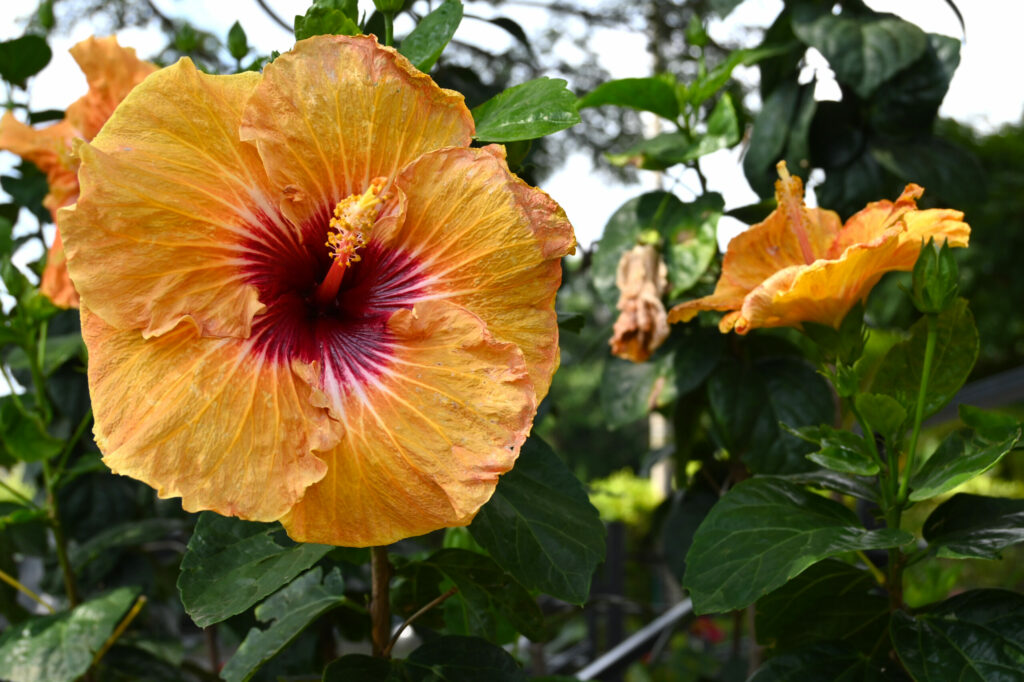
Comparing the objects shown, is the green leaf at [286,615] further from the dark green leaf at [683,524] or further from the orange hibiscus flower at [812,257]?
the dark green leaf at [683,524]

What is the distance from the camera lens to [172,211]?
71cm

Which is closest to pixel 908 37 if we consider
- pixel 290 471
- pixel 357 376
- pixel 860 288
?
pixel 860 288

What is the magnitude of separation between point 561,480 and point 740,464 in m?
0.80

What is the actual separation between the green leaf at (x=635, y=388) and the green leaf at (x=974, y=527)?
1.77 ft

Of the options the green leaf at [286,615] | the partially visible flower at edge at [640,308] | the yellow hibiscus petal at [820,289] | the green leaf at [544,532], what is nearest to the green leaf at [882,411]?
the yellow hibiscus petal at [820,289]

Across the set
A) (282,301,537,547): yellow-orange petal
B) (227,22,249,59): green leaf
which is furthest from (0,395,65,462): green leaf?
(282,301,537,547): yellow-orange petal

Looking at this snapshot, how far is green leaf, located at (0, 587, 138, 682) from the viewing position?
3.78 feet

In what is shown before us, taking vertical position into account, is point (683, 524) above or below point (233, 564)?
below

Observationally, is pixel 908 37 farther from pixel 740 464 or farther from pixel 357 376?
pixel 357 376

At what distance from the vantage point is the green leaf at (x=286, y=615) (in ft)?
2.97

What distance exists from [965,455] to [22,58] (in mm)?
1792

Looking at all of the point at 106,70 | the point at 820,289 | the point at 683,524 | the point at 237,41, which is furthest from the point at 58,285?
the point at 683,524

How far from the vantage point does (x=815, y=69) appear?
70.2 inches

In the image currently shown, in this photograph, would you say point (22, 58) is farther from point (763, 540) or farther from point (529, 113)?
point (763, 540)
